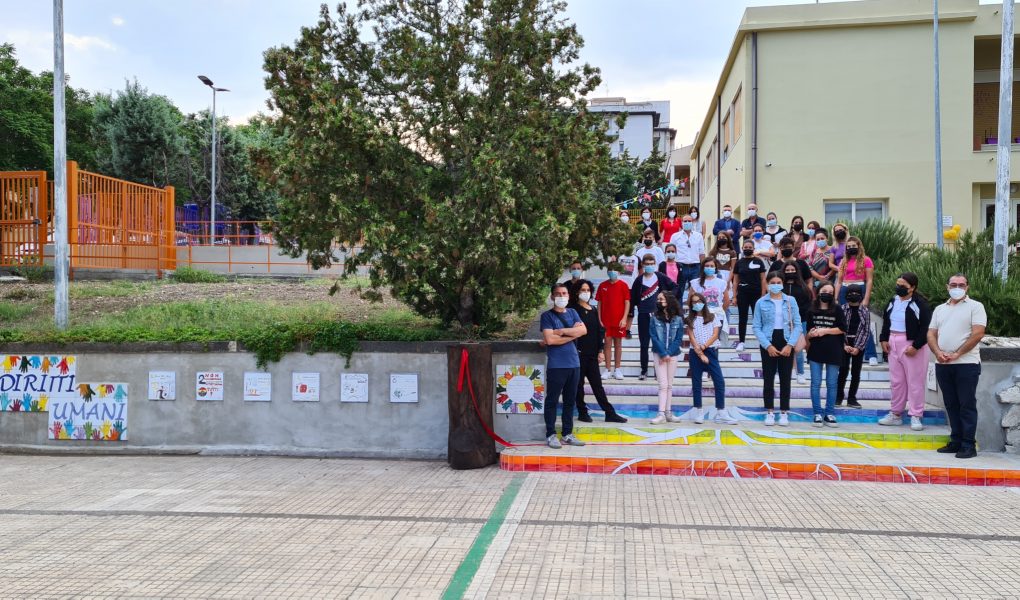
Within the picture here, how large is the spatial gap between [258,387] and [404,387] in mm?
1935

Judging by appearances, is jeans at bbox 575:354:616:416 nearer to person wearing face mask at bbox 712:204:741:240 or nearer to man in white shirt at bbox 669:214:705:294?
man in white shirt at bbox 669:214:705:294

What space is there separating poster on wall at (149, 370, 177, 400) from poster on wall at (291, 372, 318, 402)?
5.36ft

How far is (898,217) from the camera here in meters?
21.0

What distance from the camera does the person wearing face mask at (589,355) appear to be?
32.5 feet

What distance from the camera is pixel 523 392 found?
31.7 feet

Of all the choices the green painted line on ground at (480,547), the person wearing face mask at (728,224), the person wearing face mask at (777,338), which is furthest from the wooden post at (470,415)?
the person wearing face mask at (728,224)

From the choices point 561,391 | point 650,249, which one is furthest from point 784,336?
point 650,249

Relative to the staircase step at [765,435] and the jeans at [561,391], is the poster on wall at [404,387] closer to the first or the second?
the jeans at [561,391]

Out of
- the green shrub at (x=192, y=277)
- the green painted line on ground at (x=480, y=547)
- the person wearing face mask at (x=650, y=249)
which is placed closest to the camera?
the green painted line on ground at (x=480, y=547)

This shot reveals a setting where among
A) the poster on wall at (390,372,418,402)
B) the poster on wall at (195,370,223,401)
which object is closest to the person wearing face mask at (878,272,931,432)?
the poster on wall at (390,372,418,402)

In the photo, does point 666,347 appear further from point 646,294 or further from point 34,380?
point 34,380

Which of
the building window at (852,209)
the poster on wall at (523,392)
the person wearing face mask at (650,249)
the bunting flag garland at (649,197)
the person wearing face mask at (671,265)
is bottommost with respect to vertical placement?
the poster on wall at (523,392)

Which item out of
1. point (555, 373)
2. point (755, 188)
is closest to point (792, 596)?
point (555, 373)

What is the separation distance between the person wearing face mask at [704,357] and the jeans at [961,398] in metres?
2.45
